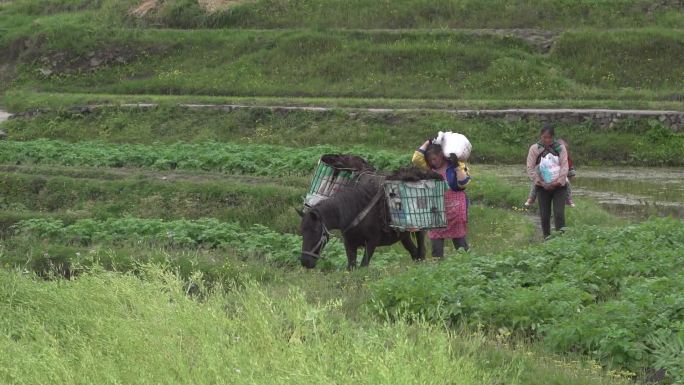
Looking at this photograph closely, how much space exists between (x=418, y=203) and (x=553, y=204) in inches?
129

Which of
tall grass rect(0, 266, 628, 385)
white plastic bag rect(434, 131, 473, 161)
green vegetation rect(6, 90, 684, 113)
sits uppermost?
white plastic bag rect(434, 131, 473, 161)

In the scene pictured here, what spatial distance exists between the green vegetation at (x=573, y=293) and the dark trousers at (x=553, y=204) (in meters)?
2.17

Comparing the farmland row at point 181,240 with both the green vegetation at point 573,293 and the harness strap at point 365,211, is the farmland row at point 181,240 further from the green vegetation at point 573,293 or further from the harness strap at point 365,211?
the green vegetation at point 573,293

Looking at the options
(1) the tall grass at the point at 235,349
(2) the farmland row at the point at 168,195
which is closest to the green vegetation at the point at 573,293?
(1) the tall grass at the point at 235,349

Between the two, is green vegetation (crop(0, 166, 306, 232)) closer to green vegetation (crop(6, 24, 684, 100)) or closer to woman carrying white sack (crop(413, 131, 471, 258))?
woman carrying white sack (crop(413, 131, 471, 258))

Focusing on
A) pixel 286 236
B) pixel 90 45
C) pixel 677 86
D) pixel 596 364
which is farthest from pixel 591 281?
pixel 90 45

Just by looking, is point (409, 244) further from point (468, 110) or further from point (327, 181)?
point (468, 110)

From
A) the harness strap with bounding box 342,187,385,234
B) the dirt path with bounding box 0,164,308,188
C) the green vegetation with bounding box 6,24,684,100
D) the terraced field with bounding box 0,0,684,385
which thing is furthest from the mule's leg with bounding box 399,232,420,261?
the green vegetation with bounding box 6,24,684,100

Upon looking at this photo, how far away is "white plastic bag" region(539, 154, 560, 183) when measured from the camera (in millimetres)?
15328

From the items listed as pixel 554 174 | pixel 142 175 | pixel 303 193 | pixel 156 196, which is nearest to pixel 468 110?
pixel 142 175

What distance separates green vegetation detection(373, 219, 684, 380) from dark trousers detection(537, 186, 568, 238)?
2.17m

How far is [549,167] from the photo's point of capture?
50.4 ft

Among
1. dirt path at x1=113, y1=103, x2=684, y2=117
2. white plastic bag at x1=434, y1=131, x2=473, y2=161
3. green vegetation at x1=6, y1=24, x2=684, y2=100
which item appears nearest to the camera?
A: white plastic bag at x1=434, y1=131, x2=473, y2=161

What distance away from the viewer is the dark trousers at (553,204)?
15.7 m
